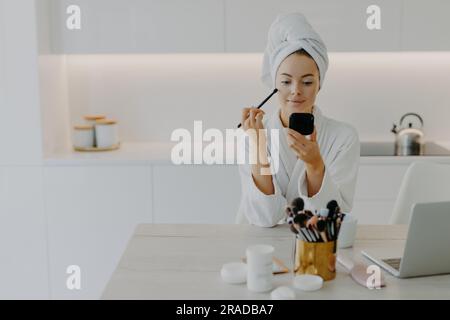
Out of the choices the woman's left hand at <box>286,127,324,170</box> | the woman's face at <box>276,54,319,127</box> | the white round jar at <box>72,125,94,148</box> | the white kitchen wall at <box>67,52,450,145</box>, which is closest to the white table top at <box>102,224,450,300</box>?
the woman's left hand at <box>286,127,324,170</box>

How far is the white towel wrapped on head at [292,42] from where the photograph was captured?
6.27 ft

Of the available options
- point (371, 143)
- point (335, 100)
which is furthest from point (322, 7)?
point (371, 143)

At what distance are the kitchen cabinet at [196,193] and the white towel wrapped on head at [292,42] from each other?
1.09 m

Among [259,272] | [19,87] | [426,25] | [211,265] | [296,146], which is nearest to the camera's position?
[259,272]

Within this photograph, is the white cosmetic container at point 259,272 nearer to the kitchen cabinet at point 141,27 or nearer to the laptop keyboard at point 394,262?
the laptop keyboard at point 394,262

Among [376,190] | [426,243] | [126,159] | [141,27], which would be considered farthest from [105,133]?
[426,243]

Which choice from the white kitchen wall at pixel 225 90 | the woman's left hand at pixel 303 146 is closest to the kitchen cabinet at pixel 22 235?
the white kitchen wall at pixel 225 90

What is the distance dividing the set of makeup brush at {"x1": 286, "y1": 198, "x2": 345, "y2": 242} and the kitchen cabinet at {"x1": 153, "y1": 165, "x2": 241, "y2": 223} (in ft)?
A: 5.16

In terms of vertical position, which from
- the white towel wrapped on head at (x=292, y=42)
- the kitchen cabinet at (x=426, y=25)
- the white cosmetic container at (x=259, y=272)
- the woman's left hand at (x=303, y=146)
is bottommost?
the white cosmetic container at (x=259, y=272)

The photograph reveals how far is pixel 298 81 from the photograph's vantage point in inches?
75.6

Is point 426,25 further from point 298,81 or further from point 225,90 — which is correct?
point 298,81

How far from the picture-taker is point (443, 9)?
310 cm

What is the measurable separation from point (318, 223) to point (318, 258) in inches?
3.7
